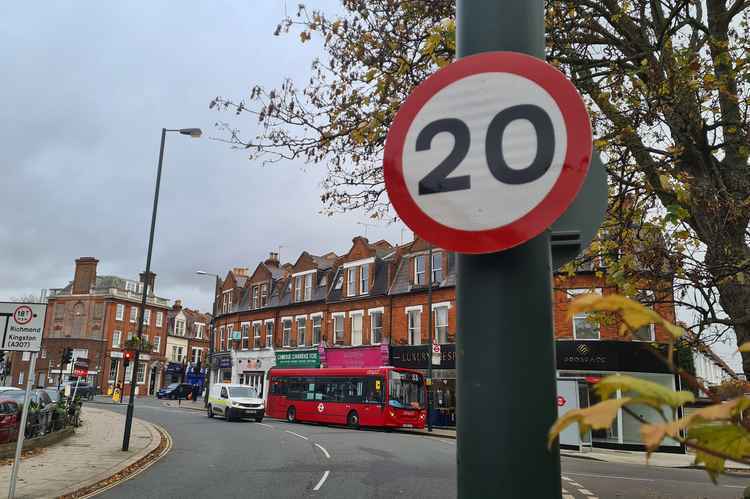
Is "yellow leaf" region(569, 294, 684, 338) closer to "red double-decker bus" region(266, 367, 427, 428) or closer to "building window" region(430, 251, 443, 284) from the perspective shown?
"red double-decker bus" region(266, 367, 427, 428)

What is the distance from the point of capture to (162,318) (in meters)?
73.4

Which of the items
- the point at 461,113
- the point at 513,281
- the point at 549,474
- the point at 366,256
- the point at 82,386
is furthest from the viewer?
the point at 82,386

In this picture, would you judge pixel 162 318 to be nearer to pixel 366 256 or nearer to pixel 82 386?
pixel 82 386

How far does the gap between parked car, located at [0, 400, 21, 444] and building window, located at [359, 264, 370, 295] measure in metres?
23.4

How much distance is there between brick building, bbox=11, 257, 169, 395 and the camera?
63.5 metres

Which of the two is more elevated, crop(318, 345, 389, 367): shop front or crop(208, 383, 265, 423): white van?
crop(318, 345, 389, 367): shop front

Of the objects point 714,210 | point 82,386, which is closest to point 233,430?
point 714,210

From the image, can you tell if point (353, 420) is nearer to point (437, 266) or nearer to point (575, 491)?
point (437, 266)

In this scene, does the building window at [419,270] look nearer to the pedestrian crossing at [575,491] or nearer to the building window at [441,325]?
the building window at [441,325]

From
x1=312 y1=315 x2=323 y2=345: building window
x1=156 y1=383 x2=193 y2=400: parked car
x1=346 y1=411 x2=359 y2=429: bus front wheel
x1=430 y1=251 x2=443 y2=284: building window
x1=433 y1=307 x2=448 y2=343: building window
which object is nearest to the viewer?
x1=346 y1=411 x2=359 y2=429: bus front wheel

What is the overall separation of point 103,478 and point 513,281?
39.2 feet

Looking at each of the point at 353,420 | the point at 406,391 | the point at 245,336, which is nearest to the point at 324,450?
the point at 406,391

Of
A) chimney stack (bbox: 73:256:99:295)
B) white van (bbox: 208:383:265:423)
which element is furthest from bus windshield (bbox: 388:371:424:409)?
chimney stack (bbox: 73:256:99:295)

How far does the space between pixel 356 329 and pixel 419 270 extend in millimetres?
6426
